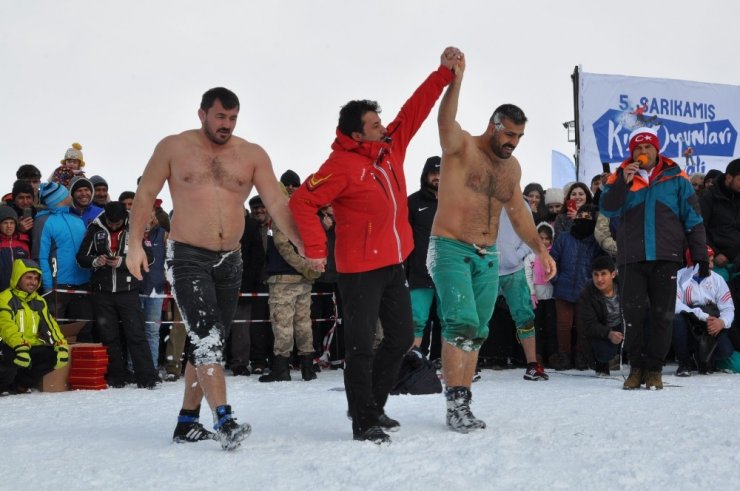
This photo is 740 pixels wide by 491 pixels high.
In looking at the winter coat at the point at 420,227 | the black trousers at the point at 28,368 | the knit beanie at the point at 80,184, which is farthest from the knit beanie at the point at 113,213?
the winter coat at the point at 420,227

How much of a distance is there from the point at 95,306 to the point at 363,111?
17.1 feet

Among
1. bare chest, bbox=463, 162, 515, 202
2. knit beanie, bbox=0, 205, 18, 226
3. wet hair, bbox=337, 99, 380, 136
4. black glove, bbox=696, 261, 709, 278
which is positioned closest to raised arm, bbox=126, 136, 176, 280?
wet hair, bbox=337, 99, 380, 136

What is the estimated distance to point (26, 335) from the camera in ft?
28.2

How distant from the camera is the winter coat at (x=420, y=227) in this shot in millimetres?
9383

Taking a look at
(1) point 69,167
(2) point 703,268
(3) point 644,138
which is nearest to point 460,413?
(2) point 703,268

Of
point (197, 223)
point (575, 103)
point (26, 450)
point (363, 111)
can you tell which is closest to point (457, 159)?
point (363, 111)

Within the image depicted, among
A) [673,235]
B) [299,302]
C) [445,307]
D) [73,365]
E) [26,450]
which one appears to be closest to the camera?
[26,450]

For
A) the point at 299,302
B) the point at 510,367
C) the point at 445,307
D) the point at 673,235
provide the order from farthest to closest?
the point at 510,367, the point at 299,302, the point at 673,235, the point at 445,307

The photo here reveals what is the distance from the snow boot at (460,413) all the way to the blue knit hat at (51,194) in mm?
5958

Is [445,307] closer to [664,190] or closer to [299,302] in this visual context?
[664,190]

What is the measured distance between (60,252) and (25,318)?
1.02m

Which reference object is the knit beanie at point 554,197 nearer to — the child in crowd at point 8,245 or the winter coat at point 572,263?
the winter coat at point 572,263

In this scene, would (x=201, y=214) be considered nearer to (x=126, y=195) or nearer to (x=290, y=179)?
(x=290, y=179)

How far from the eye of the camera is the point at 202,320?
16.6 ft
